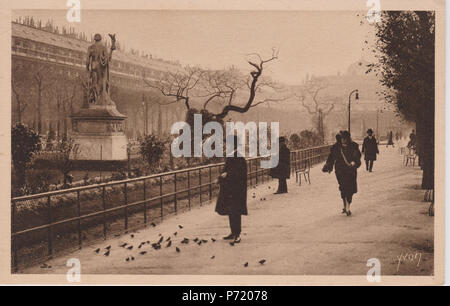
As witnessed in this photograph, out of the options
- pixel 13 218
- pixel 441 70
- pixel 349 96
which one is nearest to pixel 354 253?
pixel 349 96

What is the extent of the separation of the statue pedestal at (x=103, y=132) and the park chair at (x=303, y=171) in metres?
3.12

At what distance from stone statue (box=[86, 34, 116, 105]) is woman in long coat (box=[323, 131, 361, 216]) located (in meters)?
3.78

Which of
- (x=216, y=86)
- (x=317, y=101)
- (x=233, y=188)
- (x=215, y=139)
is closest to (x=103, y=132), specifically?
(x=215, y=139)

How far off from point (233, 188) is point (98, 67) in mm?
2980

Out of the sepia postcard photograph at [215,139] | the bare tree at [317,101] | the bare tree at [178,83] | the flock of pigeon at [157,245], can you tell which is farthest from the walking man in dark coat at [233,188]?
the bare tree at [317,101]

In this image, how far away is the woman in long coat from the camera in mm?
7488

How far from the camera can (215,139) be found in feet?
25.3

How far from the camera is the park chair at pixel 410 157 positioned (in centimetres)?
808

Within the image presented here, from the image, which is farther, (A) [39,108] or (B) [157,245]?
(A) [39,108]

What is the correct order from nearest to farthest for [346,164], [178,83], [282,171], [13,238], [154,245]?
[154,245] → [13,238] → [346,164] → [178,83] → [282,171]

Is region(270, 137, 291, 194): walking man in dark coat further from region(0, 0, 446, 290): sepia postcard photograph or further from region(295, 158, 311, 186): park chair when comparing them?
region(295, 158, 311, 186): park chair

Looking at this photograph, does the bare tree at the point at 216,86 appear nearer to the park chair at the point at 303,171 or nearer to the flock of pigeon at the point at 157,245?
the park chair at the point at 303,171

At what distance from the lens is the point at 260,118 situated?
7.82 m

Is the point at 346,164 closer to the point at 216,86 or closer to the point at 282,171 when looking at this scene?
the point at 282,171
